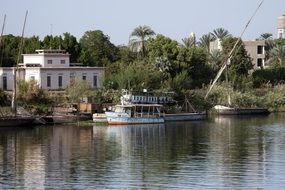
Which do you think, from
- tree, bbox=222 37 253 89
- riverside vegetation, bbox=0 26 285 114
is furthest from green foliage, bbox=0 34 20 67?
tree, bbox=222 37 253 89

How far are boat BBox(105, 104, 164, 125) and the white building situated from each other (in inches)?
503

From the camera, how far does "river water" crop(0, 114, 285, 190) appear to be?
43125 mm

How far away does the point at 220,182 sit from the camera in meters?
42.6

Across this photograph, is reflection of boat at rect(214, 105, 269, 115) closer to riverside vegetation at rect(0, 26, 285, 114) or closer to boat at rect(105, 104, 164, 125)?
riverside vegetation at rect(0, 26, 285, 114)

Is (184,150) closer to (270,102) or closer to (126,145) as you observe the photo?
(126,145)

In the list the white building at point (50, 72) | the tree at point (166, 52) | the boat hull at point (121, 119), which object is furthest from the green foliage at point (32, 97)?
the tree at point (166, 52)

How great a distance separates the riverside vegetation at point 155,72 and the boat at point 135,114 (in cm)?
594

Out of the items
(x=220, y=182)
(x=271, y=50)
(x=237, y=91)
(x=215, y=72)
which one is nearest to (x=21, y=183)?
(x=220, y=182)

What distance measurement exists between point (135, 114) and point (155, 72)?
16.7 meters

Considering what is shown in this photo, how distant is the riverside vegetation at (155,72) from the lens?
89.9m

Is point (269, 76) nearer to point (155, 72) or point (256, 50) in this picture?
point (256, 50)

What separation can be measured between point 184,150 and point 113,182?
15430 mm

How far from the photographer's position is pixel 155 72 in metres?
99.8

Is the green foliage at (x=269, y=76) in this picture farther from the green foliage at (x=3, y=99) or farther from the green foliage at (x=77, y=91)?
the green foliage at (x=3, y=99)
